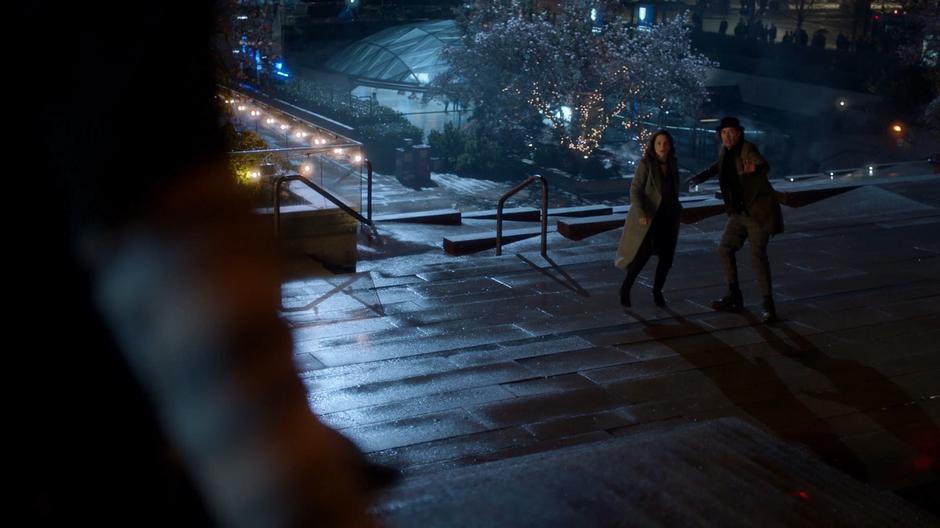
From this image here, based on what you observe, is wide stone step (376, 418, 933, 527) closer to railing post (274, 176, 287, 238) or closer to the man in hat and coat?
the man in hat and coat

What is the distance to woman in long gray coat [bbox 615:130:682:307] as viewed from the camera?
8484 mm

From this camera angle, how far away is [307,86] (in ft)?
119

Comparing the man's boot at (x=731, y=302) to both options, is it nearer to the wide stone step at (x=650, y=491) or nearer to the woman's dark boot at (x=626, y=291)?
the woman's dark boot at (x=626, y=291)

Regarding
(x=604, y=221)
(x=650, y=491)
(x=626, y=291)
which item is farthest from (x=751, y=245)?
(x=604, y=221)

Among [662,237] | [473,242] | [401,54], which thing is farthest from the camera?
[401,54]

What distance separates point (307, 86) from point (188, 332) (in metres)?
33.6

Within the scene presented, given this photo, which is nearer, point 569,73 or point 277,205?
point 277,205

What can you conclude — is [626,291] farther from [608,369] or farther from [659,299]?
[608,369]

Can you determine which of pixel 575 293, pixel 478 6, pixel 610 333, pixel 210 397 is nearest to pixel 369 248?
pixel 575 293

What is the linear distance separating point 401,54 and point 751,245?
30235 millimetres

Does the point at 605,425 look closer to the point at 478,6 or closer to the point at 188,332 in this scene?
the point at 188,332

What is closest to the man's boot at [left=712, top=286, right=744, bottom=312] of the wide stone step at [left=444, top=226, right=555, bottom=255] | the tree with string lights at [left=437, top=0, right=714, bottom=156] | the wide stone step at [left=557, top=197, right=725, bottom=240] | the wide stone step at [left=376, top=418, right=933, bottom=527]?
the wide stone step at [left=376, top=418, right=933, bottom=527]

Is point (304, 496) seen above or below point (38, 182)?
below

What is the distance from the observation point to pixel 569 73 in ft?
103
